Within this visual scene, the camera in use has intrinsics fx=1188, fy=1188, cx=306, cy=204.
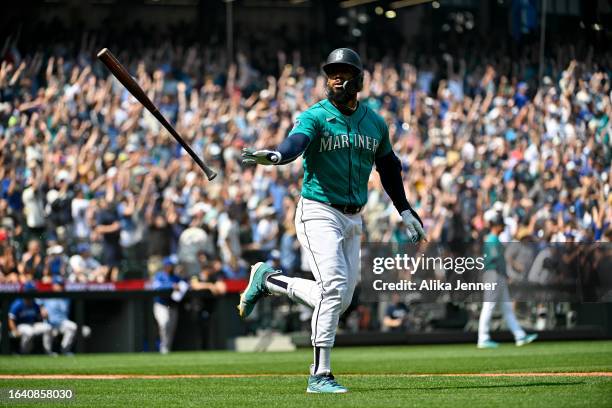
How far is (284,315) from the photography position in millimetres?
18484

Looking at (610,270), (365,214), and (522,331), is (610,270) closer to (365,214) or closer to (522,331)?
(522,331)

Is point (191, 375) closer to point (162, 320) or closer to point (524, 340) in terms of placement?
point (162, 320)

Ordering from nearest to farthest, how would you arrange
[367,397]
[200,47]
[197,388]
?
[367,397]
[197,388]
[200,47]

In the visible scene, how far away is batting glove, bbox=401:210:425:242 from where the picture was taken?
9023mm

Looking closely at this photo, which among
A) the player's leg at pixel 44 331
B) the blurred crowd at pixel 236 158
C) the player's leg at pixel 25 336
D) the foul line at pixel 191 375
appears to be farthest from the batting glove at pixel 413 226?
the player's leg at pixel 25 336

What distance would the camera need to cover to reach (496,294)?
16656 mm

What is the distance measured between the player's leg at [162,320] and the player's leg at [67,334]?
1.24 meters

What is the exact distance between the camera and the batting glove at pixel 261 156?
7891 mm

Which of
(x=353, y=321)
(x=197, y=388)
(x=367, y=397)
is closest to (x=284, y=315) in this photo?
(x=353, y=321)

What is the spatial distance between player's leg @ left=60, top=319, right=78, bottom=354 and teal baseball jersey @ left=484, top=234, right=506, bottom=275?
625 cm

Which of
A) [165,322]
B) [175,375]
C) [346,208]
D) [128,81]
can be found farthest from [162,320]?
[346,208]

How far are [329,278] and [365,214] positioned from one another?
11.6m

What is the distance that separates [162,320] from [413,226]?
952cm

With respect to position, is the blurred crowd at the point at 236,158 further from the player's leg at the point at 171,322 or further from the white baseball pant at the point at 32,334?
the white baseball pant at the point at 32,334
